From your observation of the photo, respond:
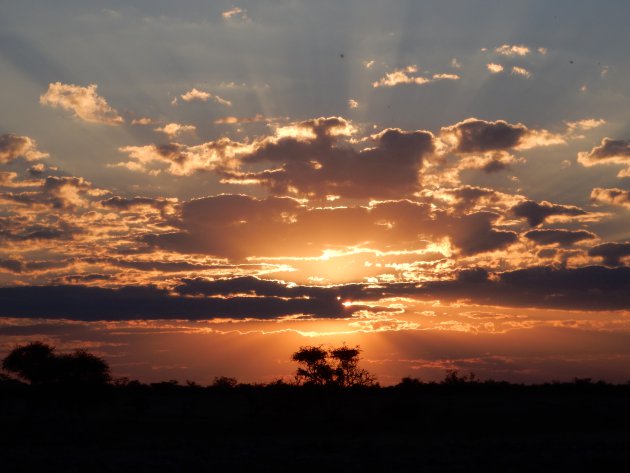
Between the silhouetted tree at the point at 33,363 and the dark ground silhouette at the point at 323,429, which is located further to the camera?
the silhouetted tree at the point at 33,363

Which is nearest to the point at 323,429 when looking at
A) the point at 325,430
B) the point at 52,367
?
the point at 325,430

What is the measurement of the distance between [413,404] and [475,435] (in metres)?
13.9

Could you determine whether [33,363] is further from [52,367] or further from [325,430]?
[325,430]

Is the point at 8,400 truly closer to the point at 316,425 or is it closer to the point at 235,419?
the point at 235,419

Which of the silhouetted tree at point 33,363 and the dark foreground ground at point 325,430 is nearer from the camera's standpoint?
the dark foreground ground at point 325,430

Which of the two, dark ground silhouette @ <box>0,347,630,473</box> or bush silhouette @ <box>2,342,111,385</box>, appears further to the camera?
bush silhouette @ <box>2,342,111,385</box>

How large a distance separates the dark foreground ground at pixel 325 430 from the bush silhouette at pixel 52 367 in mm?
1174

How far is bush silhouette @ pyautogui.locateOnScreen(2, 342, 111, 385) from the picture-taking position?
69.7 meters

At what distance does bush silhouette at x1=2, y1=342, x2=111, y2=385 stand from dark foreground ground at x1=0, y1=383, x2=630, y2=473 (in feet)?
3.85

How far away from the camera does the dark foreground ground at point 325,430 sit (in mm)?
42844

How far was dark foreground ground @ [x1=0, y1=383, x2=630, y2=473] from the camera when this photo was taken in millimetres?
42844

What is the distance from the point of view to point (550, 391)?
289ft

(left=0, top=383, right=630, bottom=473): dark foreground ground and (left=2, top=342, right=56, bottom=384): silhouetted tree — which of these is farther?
(left=2, top=342, right=56, bottom=384): silhouetted tree

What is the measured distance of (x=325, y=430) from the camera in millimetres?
59750
